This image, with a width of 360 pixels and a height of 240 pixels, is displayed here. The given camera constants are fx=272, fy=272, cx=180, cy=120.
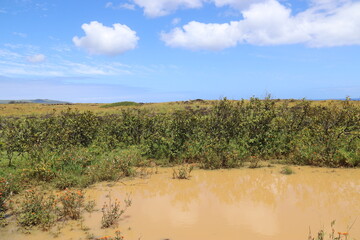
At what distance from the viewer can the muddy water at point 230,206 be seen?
5328mm

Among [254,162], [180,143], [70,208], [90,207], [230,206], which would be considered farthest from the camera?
[180,143]

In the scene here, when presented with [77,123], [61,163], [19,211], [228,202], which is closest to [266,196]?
[228,202]

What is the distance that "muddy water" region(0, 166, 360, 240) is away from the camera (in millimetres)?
5328

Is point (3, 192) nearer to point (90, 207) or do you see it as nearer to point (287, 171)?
point (90, 207)

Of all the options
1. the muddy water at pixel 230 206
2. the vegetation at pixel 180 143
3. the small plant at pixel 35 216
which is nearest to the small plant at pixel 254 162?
the vegetation at pixel 180 143

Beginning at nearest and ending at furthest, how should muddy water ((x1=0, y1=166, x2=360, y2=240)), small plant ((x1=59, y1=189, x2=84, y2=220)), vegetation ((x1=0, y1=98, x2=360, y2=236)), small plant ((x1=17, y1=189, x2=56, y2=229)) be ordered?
1. muddy water ((x1=0, y1=166, x2=360, y2=240))
2. small plant ((x1=17, y1=189, x2=56, y2=229))
3. small plant ((x1=59, y1=189, x2=84, y2=220))
4. vegetation ((x1=0, y1=98, x2=360, y2=236))

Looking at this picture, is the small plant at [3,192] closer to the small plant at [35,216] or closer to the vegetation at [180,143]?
the small plant at [35,216]

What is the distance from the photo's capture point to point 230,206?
662 cm

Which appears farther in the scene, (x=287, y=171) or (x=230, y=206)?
(x=287, y=171)

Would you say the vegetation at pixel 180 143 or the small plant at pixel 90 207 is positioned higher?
the vegetation at pixel 180 143

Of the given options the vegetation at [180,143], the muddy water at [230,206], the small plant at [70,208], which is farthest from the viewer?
the vegetation at [180,143]

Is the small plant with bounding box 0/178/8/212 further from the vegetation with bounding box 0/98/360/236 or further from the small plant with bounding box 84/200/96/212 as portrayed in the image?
the small plant with bounding box 84/200/96/212

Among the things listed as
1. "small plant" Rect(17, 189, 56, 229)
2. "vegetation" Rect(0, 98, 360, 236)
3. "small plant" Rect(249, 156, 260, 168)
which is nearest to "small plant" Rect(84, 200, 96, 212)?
"small plant" Rect(17, 189, 56, 229)

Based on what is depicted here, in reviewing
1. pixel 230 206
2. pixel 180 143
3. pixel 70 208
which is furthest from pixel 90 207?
pixel 180 143
